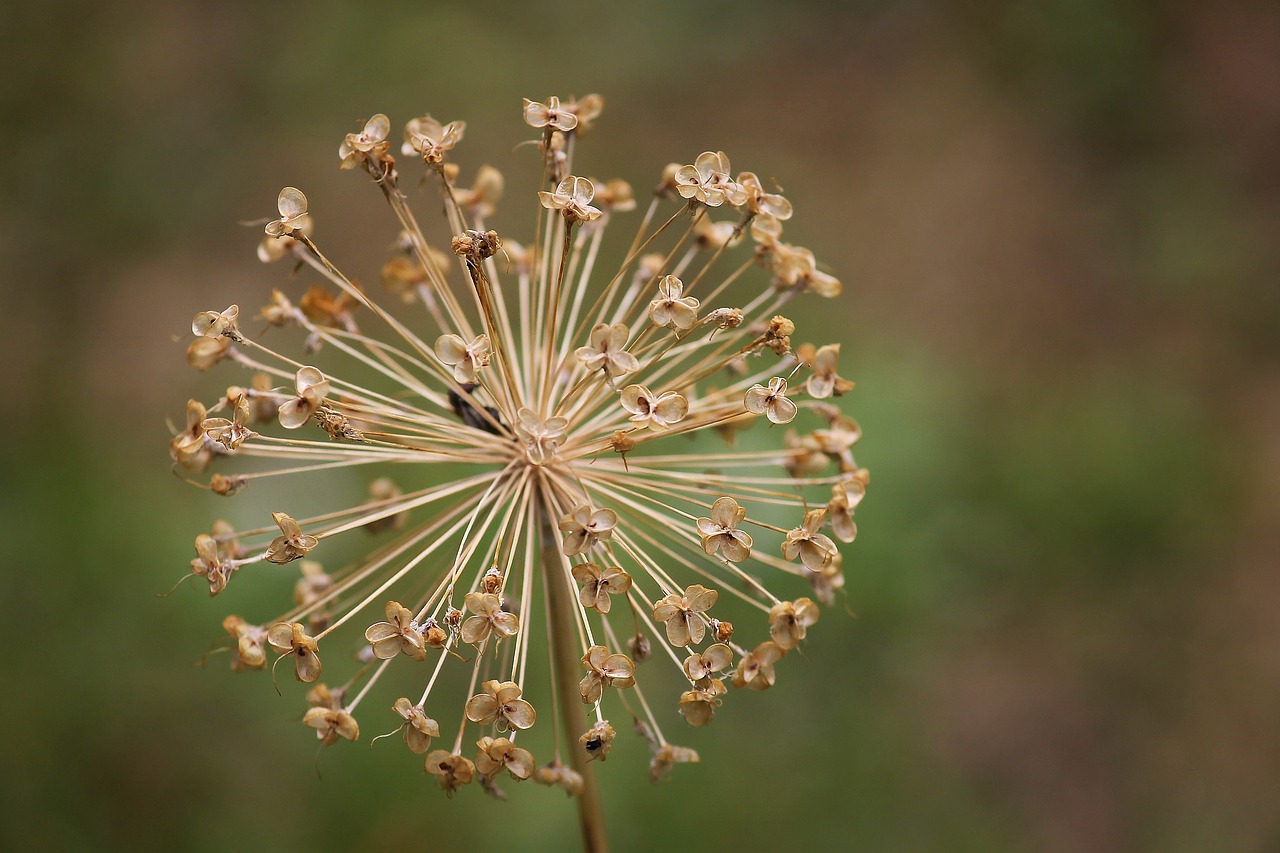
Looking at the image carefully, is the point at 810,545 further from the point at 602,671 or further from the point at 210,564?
the point at 210,564

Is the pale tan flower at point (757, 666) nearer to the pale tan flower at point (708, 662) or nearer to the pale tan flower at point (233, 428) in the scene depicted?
the pale tan flower at point (708, 662)

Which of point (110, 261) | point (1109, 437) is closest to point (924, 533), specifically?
point (1109, 437)

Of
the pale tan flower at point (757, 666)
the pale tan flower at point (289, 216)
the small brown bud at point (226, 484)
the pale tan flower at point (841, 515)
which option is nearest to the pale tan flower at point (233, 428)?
the small brown bud at point (226, 484)

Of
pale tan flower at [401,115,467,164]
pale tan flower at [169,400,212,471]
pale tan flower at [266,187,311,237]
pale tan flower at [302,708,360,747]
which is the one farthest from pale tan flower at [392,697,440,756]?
pale tan flower at [401,115,467,164]

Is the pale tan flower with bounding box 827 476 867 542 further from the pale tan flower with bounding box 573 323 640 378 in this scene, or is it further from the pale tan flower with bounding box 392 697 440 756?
the pale tan flower with bounding box 392 697 440 756

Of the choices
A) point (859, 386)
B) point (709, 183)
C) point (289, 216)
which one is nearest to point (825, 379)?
point (709, 183)
